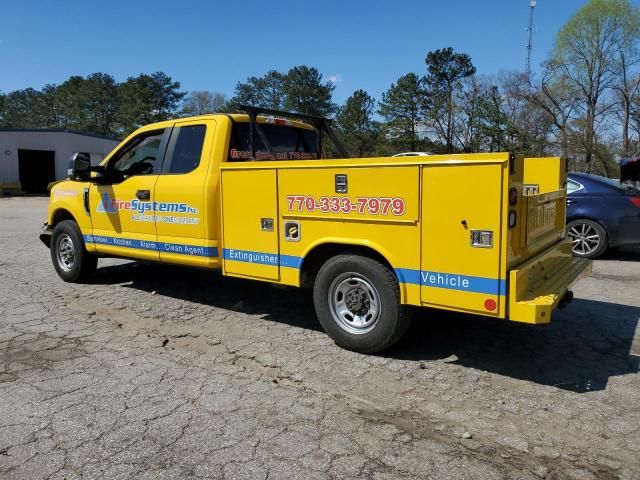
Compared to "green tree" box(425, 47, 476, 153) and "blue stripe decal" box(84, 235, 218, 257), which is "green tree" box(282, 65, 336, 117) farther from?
"blue stripe decal" box(84, 235, 218, 257)

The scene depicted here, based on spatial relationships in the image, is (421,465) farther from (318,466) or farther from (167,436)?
(167,436)

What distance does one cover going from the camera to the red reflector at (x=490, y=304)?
3.82 m

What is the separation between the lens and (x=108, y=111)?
249 feet

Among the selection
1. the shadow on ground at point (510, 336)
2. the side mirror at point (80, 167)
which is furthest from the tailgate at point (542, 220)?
the side mirror at point (80, 167)

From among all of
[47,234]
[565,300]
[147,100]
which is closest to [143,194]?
[47,234]

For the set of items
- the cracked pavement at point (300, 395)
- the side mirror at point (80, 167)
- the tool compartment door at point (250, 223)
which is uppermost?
the side mirror at point (80, 167)

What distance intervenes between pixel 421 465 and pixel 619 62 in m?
47.2

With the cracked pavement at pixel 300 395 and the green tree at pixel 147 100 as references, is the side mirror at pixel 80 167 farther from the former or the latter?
the green tree at pixel 147 100

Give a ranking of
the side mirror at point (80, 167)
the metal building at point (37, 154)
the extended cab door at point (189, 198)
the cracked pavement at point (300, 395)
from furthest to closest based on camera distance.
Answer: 1. the metal building at point (37, 154)
2. the side mirror at point (80, 167)
3. the extended cab door at point (189, 198)
4. the cracked pavement at point (300, 395)

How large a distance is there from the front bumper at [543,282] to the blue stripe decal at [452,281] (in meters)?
0.11

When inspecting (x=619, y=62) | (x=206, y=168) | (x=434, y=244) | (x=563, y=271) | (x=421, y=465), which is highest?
(x=619, y=62)

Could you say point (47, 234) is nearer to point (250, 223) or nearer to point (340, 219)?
point (250, 223)

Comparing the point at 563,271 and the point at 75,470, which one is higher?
the point at 563,271

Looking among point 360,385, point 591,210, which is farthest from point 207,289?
point 591,210
